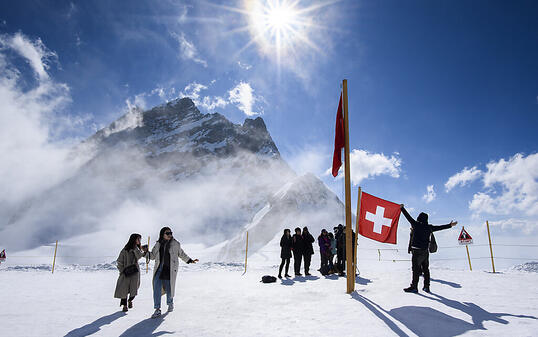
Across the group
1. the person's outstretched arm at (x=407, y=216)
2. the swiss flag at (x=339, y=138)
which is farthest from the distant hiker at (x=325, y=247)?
the person's outstretched arm at (x=407, y=216)

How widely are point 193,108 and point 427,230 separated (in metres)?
151

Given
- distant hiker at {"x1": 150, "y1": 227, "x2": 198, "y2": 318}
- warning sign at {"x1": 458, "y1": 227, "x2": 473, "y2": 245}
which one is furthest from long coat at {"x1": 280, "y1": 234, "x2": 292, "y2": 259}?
warning sign at {"x1": 458, "y1": 227, "x2": 473, "y2": 245}

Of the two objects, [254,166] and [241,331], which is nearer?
[241,331]

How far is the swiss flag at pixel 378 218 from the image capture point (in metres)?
6.04

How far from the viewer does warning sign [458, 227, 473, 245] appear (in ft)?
32.8

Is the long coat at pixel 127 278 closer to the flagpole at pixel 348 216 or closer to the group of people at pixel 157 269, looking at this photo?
the group of people at pixel 157 269

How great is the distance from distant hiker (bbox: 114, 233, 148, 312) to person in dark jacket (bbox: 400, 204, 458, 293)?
5527mm

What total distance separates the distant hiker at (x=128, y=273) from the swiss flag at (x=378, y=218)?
4.80 metres

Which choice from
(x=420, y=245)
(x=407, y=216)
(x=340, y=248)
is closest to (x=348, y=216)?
(x=407, y=216)

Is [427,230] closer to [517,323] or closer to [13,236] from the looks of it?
[517,323]

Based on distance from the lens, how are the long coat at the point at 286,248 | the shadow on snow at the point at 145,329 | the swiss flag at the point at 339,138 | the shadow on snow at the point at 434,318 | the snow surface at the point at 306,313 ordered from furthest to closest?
1. the long coat at the point at 286,248
2. the swiss flag at the point at 339,138
3. the shadow on snow at the point at 145,329
4. the snow surface at the point at 306,313
5. the shadow on snow at the point at 434,318

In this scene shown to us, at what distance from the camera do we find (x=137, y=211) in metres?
83.0

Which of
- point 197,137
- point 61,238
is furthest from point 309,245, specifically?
point 197,137

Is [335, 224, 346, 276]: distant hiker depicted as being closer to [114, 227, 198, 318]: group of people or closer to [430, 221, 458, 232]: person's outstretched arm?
[430, 221, 458, 232]: person's outstretched arm
